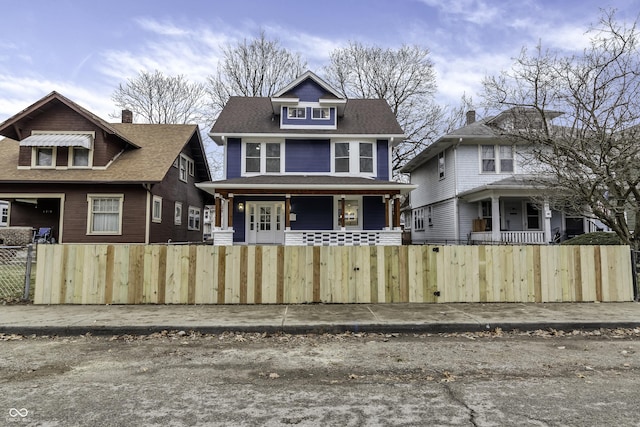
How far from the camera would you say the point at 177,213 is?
1961 centimetres

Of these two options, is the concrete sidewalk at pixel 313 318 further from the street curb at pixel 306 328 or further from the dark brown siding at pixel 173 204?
the dark brown siding at pixel 173 204

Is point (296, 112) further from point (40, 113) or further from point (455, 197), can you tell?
point (40, 113)

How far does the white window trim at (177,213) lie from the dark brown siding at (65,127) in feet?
12.9

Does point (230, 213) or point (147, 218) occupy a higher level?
point (230, 213)

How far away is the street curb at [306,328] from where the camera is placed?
5922 millimetres

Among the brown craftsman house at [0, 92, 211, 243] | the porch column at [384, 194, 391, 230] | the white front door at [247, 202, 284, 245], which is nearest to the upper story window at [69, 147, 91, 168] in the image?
the brown craftsman house at [0, 92, 211, 243]

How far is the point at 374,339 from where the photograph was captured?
5652mm

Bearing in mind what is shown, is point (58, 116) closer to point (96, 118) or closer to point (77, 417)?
point (96, 118)

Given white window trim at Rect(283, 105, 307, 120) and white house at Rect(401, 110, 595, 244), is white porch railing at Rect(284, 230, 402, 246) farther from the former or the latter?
white window trim at Rect(283, 105, 307, 120)

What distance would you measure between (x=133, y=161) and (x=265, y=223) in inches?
267

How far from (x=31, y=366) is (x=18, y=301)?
14.9ft

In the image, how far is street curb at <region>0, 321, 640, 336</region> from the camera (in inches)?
233

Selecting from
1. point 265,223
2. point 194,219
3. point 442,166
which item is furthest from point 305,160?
point 194,219

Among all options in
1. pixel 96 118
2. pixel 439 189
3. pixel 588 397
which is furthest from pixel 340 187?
pixel 588 397
